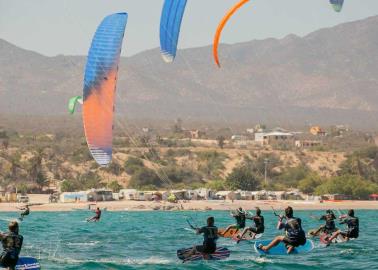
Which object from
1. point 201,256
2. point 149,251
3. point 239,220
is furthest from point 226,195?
point 201,256

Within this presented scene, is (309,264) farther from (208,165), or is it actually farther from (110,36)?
(208,165)

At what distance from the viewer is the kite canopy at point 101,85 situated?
1405 inches

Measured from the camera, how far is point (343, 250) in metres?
36.9

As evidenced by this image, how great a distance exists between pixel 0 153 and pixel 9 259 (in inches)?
3701

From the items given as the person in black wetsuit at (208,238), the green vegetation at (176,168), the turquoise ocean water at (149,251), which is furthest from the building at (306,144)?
the person in black wetsuit at (208,238)

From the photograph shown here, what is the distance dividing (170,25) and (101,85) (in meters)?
4.16

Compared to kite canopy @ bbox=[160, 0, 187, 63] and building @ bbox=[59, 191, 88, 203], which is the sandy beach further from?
kite canopy @ bbox=[160, 0, 187, 63]

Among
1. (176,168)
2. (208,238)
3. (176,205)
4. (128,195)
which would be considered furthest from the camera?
(176,168)

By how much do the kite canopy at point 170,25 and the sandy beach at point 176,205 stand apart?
44.6 metres

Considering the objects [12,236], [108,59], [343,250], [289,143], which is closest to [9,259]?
[12,236]

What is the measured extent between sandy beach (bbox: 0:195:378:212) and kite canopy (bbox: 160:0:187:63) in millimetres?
44600

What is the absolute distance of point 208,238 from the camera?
30.7 metres

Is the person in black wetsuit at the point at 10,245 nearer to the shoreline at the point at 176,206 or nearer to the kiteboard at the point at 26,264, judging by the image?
the kiteboard at the point at 26,264

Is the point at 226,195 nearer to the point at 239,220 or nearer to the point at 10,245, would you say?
the point at 239,220
